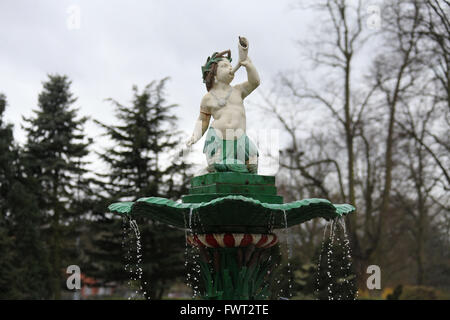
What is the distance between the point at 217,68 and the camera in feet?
25.0

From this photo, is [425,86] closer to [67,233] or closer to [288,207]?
[288,207]

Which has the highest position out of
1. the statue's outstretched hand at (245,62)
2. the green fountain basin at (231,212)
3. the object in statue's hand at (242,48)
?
the object in statue's hand at (242,48)

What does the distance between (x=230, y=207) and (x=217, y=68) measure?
A: 8.36ft

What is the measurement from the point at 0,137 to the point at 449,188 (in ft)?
59.5

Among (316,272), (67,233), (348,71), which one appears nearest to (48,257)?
(67,233)

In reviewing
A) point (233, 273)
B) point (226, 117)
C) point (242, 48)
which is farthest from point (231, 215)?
point (242, 48)

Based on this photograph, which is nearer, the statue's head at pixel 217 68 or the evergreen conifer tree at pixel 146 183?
the statue's head at pixel 217 68

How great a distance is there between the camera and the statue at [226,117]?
710cm

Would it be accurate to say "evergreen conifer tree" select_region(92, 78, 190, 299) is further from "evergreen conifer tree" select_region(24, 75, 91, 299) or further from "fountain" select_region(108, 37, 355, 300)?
"fountain" select_region(108, 37, 355, 300)

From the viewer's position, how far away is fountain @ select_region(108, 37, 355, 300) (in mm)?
6281

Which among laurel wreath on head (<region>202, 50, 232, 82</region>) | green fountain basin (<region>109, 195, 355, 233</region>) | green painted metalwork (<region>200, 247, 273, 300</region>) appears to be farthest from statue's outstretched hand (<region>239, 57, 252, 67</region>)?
green painted metalwork (<region>200, 247, 273, 300</region>)

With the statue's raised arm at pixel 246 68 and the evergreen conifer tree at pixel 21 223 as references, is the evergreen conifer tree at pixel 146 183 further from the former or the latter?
the statue's raised arm at pixel 246 68

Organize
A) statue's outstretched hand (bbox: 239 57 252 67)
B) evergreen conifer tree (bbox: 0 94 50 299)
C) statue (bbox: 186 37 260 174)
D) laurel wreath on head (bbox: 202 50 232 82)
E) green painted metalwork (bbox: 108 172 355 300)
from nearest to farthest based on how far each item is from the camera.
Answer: green painted metalwork (bbox: 108 172 355 300)
statue (bbox: 186 37 260 174)
statue's outstretched hand (bbox: 239 57 252 67)
laurel wreath on head (bbox: 202 50 232 82)
evergreen conifer tree (bbox: 0 94 50 299)

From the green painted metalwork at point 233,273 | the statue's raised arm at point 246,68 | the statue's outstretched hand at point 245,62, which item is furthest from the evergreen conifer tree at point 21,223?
the statue's outstretched hand at point 245,62
